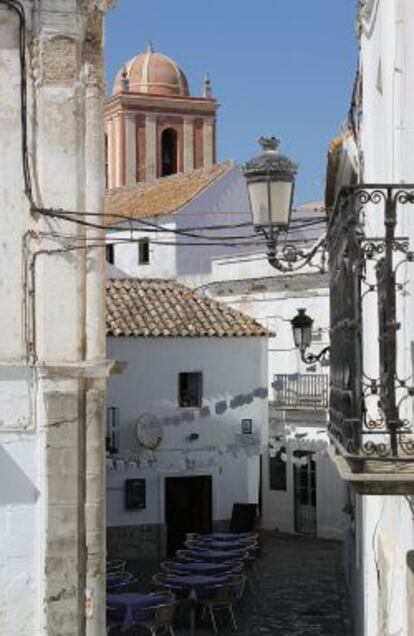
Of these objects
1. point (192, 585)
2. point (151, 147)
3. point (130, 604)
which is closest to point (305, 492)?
point (192, 585)

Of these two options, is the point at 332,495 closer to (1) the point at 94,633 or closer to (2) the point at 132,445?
(2) the point at 132,445

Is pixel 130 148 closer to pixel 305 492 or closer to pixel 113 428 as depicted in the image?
pixel 305 492

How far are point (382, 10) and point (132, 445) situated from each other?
15877mm

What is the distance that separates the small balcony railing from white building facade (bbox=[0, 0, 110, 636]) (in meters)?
13.7

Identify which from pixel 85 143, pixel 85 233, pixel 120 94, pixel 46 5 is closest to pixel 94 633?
pixel 85 233

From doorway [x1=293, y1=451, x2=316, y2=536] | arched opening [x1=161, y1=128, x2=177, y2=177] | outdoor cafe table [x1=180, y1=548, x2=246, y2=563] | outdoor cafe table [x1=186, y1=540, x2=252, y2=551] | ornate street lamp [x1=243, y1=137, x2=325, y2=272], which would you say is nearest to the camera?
ornate street lamp [x1=243, y1=137, x2=325, y2=272]

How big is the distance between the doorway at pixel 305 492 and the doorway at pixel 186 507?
342 cm

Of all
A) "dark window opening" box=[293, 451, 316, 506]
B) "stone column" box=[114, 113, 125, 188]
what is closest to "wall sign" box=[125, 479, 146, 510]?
"dark window opening" box=[293, 451, 316, 506]

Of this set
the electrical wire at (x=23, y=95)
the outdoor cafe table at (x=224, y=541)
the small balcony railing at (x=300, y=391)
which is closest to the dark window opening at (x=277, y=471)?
the small balcony railing at (x=300, y=391)

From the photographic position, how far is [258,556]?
2355 cm

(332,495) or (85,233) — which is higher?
(85,233)

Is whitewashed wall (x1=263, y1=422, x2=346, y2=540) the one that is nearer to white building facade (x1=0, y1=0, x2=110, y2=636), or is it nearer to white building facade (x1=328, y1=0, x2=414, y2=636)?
white building facade (x1=328, y1=0, x2=414, y2=636)

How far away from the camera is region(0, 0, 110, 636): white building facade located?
1255 cm

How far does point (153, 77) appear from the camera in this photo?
46.1 metres
